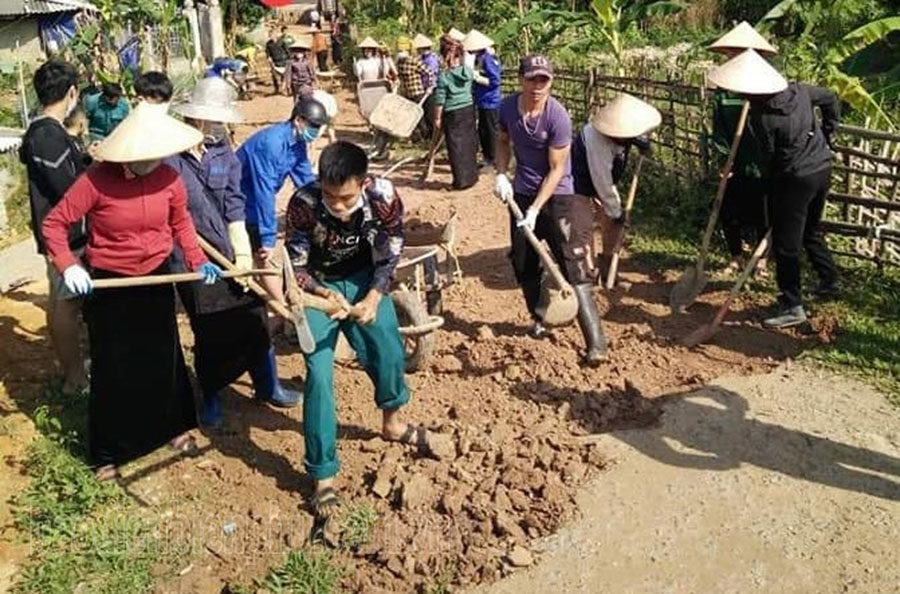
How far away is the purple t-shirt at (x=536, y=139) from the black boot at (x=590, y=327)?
578 mm

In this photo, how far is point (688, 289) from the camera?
18.1ft

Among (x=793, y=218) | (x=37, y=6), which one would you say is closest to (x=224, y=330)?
(x=793, y=218)

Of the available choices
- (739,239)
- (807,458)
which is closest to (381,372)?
(807,458)

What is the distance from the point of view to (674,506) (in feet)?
11.9

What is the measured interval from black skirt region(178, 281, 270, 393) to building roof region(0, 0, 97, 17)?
16.1 metres

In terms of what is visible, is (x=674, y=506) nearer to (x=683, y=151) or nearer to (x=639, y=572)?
(x=639, y=572)

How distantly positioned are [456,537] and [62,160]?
2719mm

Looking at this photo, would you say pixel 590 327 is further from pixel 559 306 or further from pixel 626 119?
pixel 626 119

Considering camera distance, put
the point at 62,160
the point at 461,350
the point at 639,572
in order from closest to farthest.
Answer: the point at 639,572, the point at 62,160, the point at 461,350

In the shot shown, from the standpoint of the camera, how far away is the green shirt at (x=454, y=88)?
8789 millimetres

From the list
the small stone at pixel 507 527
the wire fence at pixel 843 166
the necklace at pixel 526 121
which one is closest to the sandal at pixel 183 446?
the small stone at pixel 507 527

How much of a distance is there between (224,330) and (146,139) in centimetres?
116

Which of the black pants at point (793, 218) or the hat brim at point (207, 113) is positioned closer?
the hat brim at point (207, 113)

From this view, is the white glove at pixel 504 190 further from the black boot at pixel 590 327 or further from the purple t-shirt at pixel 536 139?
the black boot at pixel 590 327
